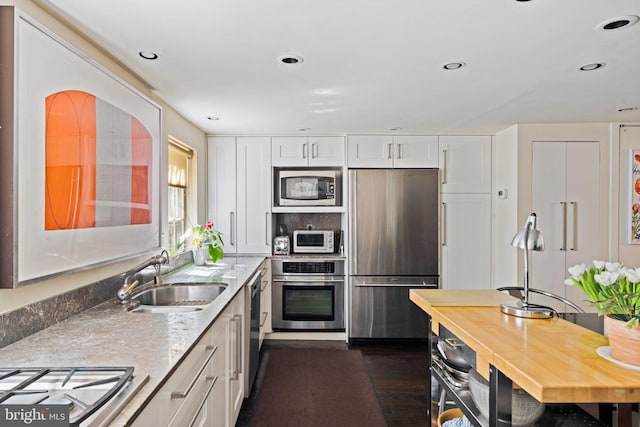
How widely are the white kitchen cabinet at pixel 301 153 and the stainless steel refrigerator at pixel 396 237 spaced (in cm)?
34

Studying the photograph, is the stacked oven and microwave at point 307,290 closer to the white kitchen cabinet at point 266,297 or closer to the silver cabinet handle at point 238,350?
the white kitchen cabinet at point 266,297

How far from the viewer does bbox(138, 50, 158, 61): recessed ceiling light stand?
199 cm

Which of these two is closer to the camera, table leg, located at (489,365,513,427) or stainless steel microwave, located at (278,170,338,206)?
table leg, located at (489,365,513,427)

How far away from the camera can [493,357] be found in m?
1.21

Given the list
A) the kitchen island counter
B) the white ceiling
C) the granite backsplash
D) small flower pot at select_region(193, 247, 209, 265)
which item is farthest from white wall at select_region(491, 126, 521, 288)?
the granite backsplash

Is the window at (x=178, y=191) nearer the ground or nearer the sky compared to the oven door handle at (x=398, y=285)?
nearer the sky

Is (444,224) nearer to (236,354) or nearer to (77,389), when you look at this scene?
(236,354)

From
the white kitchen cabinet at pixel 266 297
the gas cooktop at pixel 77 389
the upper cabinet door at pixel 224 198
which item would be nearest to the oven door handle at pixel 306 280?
the white kitchen cabinet at pixel 266 297

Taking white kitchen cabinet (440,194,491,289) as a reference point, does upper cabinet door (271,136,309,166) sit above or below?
above

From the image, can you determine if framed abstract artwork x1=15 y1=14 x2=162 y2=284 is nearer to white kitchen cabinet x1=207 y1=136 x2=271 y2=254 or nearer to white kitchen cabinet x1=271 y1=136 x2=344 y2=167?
white kitchen cabinet x1=207 y1=136 x2=271 y2=254

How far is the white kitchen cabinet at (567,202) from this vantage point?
144 inches

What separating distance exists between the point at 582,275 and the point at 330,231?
305 cm

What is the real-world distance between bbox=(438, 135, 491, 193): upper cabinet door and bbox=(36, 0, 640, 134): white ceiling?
0.76m

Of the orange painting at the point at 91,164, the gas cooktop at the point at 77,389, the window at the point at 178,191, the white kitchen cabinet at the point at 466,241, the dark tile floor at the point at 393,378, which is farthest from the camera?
the white kitchen cabinet at the point at 466,241
